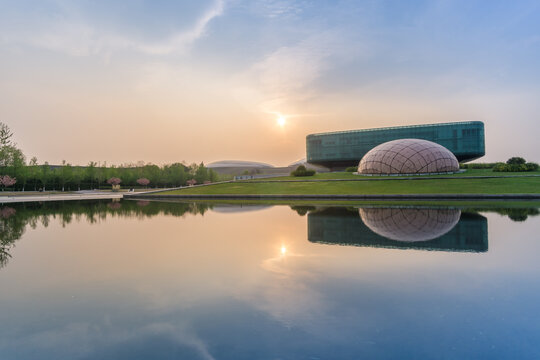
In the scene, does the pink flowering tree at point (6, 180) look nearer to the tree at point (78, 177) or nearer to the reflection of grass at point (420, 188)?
the tree at point (78, 177)

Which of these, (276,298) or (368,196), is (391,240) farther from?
(368,196)

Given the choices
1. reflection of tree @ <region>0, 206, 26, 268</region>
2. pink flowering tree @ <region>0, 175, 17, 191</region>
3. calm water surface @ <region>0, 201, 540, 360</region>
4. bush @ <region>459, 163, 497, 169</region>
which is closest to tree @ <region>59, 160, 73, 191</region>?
pink flowering tree @ <region>0, 175, 17, 191</region>

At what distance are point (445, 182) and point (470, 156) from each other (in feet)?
140

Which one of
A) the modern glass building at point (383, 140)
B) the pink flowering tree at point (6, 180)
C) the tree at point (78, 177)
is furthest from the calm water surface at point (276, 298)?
the modern glass building at point (383, 140)

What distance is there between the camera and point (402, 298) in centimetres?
514

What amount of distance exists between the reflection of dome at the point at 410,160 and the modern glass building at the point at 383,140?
21.9m

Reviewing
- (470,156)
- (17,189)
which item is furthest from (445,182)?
(17,189)

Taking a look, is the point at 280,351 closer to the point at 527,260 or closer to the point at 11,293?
the point at 11,293

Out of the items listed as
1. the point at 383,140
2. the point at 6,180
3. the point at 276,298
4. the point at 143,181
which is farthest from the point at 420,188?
the point at 6,180

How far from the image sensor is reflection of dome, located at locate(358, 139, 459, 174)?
4588 cm

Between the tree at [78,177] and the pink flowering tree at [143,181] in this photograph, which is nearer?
the tree at [78,177]

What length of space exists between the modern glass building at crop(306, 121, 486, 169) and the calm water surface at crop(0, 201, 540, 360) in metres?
63.9

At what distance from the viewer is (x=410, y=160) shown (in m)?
46.4

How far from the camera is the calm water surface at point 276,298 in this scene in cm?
384
